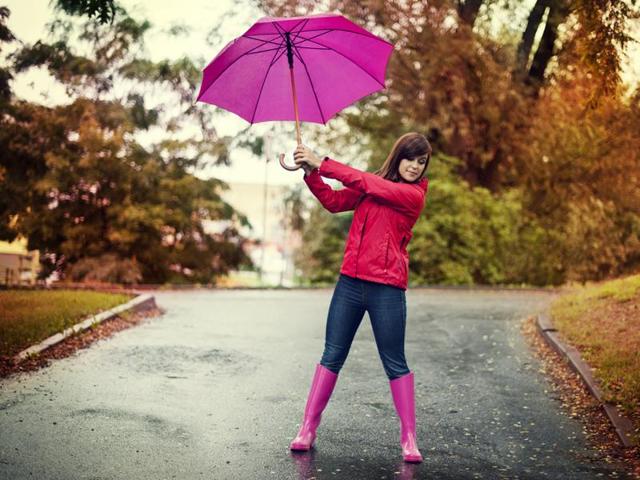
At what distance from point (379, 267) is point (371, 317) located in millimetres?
348

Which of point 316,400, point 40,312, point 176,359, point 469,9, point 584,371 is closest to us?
point 316,400

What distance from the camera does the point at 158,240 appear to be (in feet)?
71.6

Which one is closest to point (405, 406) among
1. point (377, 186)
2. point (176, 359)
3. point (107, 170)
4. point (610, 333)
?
point (377, 186)

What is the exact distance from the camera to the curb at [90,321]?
791cm

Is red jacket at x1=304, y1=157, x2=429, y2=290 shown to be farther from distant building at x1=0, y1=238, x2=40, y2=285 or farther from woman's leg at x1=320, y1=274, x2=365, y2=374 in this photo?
distant building at x1=0, y1=238, x2=40, y2=285

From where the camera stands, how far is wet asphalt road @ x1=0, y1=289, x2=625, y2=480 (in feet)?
16.5

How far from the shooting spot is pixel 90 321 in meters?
10.1

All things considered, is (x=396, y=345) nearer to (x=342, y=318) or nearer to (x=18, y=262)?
(x=342, y=318)

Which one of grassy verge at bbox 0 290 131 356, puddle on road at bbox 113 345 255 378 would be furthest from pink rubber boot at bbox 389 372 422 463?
grassy verge at bbox 0 290 131 356

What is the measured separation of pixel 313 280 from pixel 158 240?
5004 mm

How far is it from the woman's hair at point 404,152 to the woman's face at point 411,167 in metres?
0.02

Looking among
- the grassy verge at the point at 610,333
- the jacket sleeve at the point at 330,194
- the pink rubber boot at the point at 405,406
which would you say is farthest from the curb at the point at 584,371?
the jacket sleeve at the point at 330,194

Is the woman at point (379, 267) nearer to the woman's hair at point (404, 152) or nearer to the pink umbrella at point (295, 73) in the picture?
the woman's hair at point (404, 152)

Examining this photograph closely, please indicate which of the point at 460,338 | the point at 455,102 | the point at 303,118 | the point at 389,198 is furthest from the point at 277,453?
the point at 455,102
